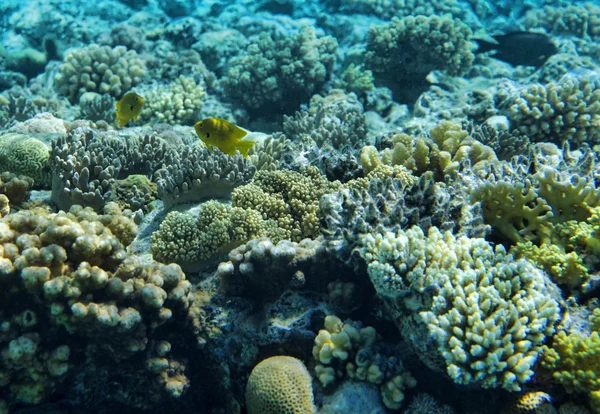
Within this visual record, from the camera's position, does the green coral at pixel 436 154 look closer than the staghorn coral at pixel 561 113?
Yes

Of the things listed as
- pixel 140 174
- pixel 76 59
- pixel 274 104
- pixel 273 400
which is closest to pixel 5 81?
pixel 76 59

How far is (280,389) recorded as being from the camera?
300 centimetres

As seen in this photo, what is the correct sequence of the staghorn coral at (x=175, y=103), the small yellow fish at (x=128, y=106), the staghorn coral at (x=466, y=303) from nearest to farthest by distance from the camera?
the staghorn coral at (x=466, y=303), the small yellow fish at (x=128, y=106), the staghorn coral at (x=175, y=103)

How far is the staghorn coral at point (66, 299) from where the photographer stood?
9.57ft

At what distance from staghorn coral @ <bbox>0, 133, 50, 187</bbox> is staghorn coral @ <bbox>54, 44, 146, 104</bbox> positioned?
595cm

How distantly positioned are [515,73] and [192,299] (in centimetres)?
1197

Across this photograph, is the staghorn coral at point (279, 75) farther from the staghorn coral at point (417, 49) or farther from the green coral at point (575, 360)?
the green coral at point (575, 360)

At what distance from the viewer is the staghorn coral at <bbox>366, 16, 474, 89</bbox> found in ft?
34.3

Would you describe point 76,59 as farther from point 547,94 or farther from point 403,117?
point 547,94

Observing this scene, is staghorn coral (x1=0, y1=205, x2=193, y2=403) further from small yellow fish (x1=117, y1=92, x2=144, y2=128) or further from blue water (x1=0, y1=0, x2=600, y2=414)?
small yellow fish (x1=117, y1=92, x2=144, y2=128)

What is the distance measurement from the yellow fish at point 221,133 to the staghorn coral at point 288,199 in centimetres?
53

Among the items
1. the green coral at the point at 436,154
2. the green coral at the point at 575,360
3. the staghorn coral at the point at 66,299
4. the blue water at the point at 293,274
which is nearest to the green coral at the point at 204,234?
the blue water at the point at 293,274

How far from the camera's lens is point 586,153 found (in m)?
4.15

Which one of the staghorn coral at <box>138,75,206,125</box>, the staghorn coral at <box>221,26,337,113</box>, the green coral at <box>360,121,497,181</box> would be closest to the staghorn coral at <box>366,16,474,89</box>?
the staghorn coral at <box>221,26,337,113</box>
